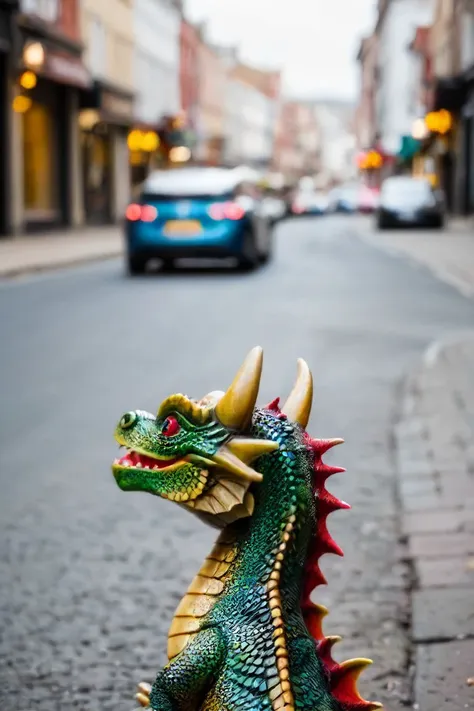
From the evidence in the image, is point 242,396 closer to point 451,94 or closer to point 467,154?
point 467,154

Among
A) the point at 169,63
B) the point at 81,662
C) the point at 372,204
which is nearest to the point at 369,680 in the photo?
the point at 81,662

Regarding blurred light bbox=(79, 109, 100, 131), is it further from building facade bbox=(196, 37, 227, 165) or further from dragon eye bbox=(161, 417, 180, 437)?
dragon eye bbox=(161, 417, 180, 437)

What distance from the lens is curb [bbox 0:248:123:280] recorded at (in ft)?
55.3

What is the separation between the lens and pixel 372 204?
225 feet

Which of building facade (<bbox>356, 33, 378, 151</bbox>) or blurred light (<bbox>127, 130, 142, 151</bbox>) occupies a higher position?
building facade (<bbox>356, 33, 378, 151</bbox>)

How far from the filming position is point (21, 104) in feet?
97.2

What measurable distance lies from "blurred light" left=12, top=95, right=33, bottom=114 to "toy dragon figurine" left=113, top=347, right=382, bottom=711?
2791 cm

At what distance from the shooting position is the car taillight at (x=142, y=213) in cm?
1720

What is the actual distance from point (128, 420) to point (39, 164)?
32.1m

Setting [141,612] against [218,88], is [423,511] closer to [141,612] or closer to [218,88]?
[141,612]

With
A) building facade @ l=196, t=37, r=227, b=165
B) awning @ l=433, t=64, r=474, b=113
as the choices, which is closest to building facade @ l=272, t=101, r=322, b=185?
building facade @ l=196, t=37, r=227, b=165

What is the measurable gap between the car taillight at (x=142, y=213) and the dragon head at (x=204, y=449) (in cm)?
1535

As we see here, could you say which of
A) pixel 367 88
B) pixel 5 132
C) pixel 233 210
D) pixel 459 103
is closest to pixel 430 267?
pixel 233 210

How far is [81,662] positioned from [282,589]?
152 cm
